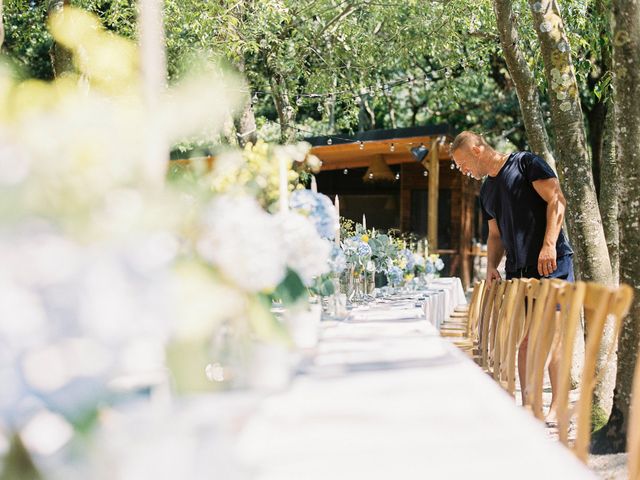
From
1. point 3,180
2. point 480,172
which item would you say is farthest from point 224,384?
point 480,172

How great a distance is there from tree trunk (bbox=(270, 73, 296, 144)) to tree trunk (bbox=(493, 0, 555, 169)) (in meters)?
6.75

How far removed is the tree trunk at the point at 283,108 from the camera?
12403 millimetres

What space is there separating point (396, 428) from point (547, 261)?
2843 millimetres

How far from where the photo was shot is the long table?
1.24 metres

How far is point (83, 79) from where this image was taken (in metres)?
7.52

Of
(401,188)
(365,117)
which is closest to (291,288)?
(401,188)

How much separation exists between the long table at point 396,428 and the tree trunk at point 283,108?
1033 cm

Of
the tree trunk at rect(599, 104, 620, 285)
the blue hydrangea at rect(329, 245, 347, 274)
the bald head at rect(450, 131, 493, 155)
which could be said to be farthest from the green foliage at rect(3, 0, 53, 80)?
the blue hydrangea at rect(329, 245, 347, 274)

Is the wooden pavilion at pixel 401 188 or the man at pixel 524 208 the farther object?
the wooden pavilion at pixel 401 188

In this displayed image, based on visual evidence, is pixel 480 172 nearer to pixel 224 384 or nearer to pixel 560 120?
pixel 560 120

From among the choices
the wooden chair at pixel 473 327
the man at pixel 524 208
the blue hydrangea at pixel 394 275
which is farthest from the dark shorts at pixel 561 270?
the blue hydrangea at pixel 394 275

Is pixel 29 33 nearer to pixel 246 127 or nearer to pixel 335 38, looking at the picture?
pixel 246 127

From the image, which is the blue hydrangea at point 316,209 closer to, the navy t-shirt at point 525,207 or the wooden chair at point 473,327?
the navy t-shirt at point 525,207

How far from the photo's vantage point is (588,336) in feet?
6.95
